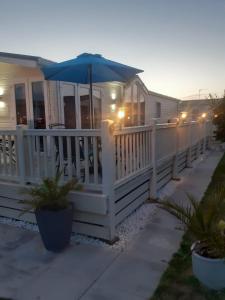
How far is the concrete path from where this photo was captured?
2.27 m

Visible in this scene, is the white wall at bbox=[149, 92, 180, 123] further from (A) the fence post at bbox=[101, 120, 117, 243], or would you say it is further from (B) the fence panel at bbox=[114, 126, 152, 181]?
(A) the fence post at bbox=[101, 120, 117, 243]

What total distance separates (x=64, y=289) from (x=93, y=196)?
1.06 m

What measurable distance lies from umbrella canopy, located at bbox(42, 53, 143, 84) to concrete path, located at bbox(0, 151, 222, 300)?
2.81 metres

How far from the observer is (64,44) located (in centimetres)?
1038

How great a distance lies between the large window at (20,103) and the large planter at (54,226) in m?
4.81

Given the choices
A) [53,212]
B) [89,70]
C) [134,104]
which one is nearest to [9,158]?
[53,212]

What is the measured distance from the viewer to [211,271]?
2180 millimetres

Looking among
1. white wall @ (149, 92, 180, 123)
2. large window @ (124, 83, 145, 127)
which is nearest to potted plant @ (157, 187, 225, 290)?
large window @ (124, 83, 145, 127)

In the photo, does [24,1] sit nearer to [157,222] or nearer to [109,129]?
[109,129]

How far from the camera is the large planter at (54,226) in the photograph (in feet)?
9.45

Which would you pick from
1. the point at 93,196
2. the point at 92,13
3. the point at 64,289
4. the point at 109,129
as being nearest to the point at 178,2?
the point at 92,13

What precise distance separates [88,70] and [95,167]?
2.51 m

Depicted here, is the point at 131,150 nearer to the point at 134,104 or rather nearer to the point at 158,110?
the point at 134,104

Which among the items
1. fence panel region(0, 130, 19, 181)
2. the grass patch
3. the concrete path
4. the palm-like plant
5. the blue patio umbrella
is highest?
the blue patio umbrella
